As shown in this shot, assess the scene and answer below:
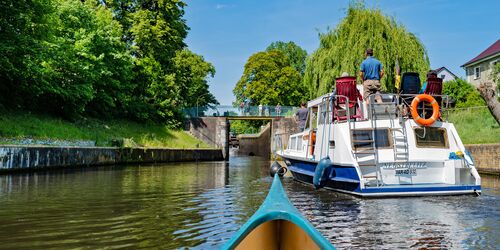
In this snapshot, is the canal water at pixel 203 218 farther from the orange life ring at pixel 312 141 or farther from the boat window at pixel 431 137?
the orange life ring at pixel 312 141

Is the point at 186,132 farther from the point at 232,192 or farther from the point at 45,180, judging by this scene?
the point at 232,192

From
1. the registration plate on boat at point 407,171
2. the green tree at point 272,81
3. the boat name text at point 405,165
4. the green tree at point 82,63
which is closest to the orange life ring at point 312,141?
the boat name text at point 405,165

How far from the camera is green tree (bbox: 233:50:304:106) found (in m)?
60.1

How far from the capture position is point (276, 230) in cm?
395

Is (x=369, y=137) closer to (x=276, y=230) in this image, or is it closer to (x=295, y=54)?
(x=276, y=230)

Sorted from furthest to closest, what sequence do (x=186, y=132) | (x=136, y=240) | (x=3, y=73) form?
(x=186, y=132) → (x=3, y=73) → (x=136, y=240)

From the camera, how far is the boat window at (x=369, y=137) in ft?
37.9

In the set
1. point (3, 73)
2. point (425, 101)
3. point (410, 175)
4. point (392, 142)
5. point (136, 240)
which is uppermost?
point (3, 73)

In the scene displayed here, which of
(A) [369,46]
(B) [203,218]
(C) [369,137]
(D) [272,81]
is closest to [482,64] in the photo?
(D) [272,81]

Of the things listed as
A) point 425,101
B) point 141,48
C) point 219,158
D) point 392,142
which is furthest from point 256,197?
point 141,48

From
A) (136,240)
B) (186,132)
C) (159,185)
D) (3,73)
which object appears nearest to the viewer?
(136,240)

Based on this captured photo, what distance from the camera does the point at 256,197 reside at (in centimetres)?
1129

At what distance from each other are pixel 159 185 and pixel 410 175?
304 inches

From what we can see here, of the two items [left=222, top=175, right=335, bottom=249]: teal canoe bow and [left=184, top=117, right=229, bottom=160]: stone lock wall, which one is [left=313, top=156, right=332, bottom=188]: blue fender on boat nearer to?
[left=222, top=175, right=335, bottom=249]: teal canoe bow
